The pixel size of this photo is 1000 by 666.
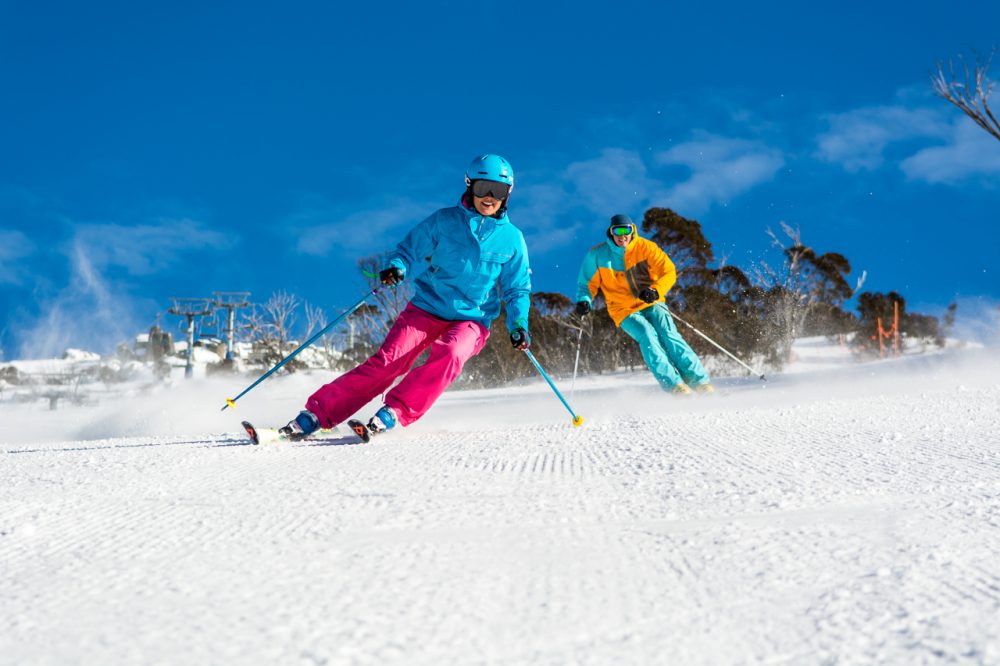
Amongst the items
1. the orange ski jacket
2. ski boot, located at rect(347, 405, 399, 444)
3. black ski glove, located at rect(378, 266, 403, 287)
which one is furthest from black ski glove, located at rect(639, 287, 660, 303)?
ski boot, located at rect(347, 405, 399, 444)

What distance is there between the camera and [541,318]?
25812 mm

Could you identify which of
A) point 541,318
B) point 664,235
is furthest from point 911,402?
point 541,318

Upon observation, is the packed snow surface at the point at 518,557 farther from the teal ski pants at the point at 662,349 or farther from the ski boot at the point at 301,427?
the teal ski pants at the point at 662,349

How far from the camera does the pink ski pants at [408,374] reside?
3.67 m

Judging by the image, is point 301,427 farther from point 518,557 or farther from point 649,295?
point 649,295

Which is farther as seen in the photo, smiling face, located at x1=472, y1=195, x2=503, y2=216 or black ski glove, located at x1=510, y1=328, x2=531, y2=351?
smiling face, located at x1=472, y1=195, x2=503, y2=216

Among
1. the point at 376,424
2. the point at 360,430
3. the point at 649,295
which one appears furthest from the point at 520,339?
the point at 649,295

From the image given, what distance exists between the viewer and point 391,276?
12.8ft

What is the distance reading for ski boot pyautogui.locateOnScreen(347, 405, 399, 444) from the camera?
10.9 ft

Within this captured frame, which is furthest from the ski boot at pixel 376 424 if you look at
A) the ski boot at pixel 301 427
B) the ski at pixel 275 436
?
the ski boot at pixel 301 427

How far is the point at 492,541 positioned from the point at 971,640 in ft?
2.43

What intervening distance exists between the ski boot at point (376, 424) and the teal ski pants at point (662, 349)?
3190 mm

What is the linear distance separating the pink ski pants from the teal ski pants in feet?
8.58

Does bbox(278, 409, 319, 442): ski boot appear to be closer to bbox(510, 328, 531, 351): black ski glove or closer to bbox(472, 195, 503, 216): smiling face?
bbox(510, 328, 531, 351): black ski glove
